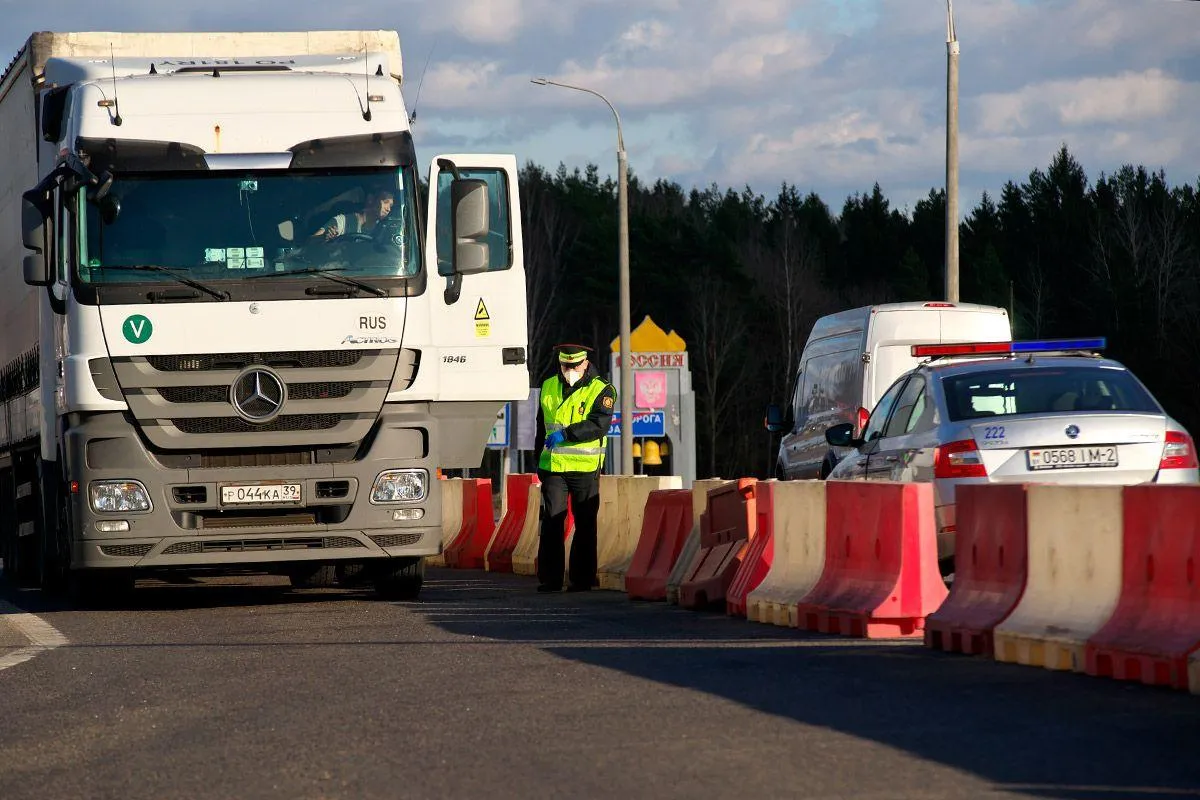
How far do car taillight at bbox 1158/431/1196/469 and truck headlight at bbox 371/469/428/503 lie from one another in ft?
16.3

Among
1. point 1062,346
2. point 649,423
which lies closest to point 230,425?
point 1062,346

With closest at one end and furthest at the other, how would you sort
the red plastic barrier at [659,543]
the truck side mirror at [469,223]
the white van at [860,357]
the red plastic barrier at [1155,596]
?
the red plastic barrier at [1155,596]
the truck side mirror at [469,223]
the red plastic barrier at [659,543]
the white van at [860,357]

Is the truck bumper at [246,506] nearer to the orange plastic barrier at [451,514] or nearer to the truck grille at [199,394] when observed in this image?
the truck grille at [199,394]

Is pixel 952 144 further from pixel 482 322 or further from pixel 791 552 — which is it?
pixel 791 552

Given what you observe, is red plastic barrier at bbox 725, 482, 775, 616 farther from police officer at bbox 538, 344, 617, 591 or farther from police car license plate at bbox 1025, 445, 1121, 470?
police officer at bbox 538, 344, 617, 591

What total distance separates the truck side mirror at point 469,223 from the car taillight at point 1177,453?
4734 millimetres

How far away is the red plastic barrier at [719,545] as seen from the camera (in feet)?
42.8

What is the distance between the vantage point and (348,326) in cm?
1334

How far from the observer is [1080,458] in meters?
12.5

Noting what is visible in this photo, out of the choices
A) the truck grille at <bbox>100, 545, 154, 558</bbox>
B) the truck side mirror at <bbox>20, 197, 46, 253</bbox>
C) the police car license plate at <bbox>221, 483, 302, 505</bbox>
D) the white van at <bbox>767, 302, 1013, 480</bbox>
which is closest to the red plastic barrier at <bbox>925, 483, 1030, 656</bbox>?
the police car license plate at <bbox>221, 483, 302, 505</bbox>

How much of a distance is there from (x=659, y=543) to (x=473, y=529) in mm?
6542

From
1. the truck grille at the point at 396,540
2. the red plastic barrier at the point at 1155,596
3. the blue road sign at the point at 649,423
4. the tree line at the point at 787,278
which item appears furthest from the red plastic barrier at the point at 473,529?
the tree line at the point at 787,278

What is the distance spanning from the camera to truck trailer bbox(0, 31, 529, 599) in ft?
43.3

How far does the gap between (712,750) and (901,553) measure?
426 cm
